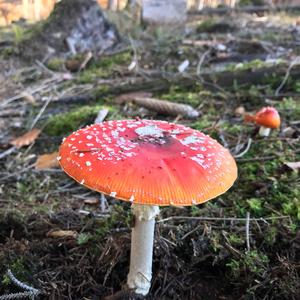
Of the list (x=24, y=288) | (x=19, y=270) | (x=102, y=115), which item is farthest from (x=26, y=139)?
(x=24, y=288)

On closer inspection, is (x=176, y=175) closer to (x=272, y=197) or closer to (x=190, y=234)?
(x=190, y=234)

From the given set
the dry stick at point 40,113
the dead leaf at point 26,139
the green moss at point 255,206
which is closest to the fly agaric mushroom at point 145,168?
the green moss at point 255,206

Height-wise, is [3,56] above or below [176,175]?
below

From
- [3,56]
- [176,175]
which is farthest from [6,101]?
[176,175]

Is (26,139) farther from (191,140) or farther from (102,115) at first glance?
(191,140)

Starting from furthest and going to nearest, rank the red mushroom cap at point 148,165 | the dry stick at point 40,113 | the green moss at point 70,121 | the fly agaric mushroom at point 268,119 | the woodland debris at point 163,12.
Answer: the woodland debris at point 163,12
the dry stick at point 40,113
the green moss at point 70,121
the fly agaric mushroom at point 268,119
the red mushroom cap at point 148,165

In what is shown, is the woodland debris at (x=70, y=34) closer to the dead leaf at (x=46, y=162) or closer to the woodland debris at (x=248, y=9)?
the dead leaf at (x=46, y=162)
